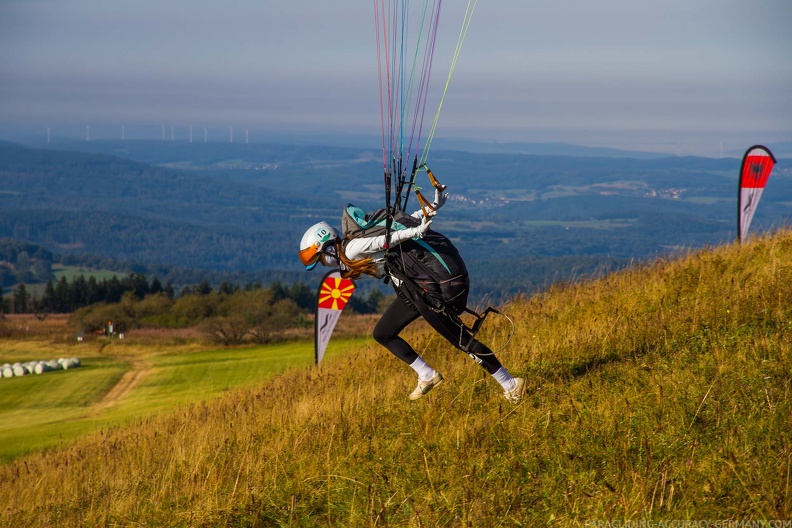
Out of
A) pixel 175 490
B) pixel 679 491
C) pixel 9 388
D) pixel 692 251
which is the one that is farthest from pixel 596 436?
pixel 9 388

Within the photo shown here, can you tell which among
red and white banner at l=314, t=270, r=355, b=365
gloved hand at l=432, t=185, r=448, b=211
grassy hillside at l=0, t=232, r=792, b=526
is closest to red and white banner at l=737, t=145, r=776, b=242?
grassy hillside at l=0, t=232, r=792, b=526

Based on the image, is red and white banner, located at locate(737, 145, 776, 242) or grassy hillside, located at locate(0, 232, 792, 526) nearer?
grassy hillside, located at locate(0, 232, 792, 526)

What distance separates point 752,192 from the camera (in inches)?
621

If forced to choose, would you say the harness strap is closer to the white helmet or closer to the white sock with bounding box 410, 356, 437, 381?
the white sock with bounding box 410, 356, 437, 381

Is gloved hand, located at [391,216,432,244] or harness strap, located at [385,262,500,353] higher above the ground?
gloved hand, located at [391,216,432,244]

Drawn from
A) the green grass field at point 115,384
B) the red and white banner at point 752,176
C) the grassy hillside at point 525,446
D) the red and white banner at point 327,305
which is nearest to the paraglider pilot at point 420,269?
the grassy hillside at point 525,446

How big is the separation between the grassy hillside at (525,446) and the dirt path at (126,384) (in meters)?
12.8

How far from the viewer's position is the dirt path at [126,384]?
76.6ft

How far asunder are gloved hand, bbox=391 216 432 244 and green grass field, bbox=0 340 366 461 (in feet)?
30.6

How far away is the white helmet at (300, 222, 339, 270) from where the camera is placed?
26.5ft

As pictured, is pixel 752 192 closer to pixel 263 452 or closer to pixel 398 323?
pixel 398 323

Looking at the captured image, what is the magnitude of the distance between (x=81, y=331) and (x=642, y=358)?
43.6m

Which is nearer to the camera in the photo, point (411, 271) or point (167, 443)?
point (411, 271)

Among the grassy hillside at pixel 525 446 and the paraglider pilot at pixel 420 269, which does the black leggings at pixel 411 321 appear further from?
the grassy hillside at pixel 525 446
